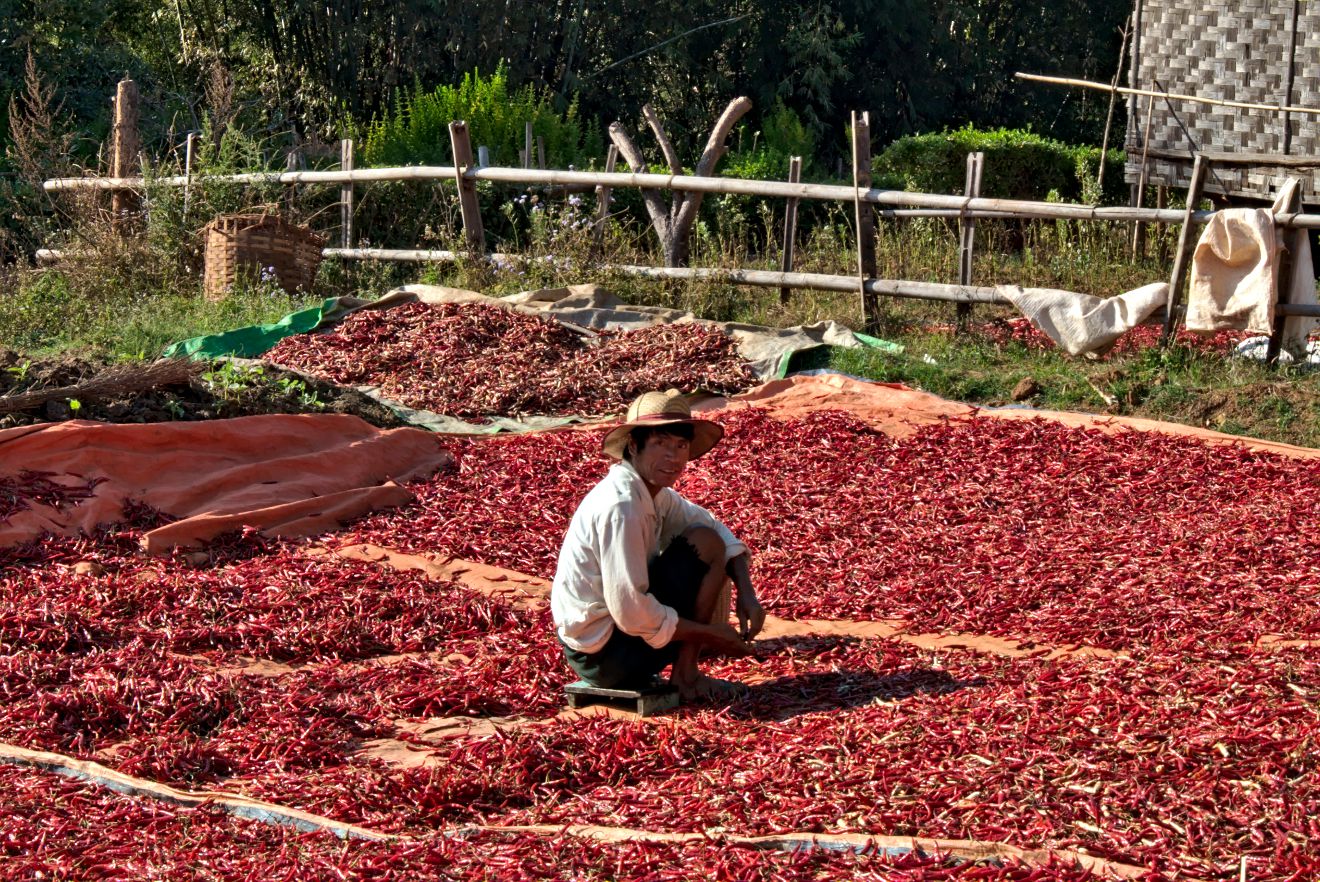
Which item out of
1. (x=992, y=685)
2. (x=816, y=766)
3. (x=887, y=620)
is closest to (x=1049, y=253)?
(x=887, y=620)

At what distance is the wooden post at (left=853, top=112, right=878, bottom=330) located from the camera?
10508mm

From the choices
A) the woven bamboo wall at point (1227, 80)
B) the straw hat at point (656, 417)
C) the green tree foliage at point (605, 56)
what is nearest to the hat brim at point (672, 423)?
the straw hat at point (656, 417)

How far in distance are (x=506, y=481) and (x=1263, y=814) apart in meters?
4.75

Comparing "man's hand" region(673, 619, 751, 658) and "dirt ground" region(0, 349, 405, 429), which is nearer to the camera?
"man's hand" region(673, 619, 751, 658)

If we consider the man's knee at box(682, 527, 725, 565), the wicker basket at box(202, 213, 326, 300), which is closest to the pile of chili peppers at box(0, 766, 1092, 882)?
the man's knee at box(682, 527, 725, 565)

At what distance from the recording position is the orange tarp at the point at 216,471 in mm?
6793

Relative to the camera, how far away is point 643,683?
4.57 m

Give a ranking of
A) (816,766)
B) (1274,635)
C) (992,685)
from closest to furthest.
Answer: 1. (816,766)
2. (992,685)
3. (1274,635)

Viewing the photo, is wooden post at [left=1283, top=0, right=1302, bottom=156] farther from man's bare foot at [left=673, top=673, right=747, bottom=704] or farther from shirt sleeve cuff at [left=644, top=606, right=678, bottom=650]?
shirt sleeve cuff at [left=644, top=606, right=678, bottom=650]

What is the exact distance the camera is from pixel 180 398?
819cm

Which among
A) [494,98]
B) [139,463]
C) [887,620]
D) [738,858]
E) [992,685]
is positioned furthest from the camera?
[494,98]

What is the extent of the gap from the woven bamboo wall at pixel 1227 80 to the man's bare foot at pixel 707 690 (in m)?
8.92

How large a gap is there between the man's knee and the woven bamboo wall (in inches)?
348

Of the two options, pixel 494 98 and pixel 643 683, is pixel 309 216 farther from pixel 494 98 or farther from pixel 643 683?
pixel 643 683
